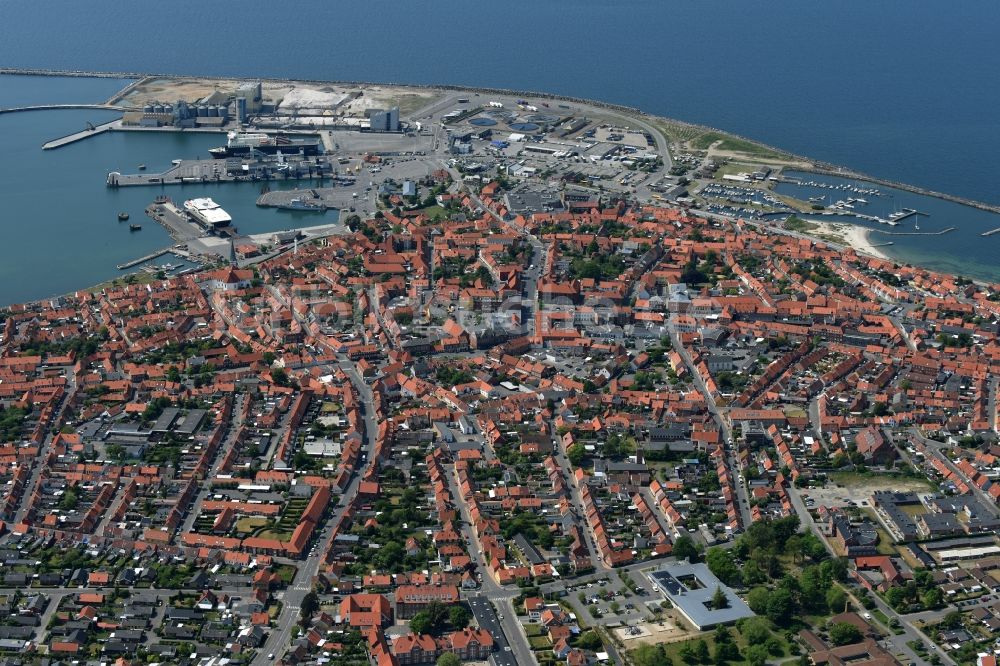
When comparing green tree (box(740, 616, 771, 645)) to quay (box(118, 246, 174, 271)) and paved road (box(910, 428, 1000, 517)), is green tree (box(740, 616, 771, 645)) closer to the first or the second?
paved road (box(910, 428, 1000, 517))

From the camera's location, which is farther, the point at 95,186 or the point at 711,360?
the point at 95,186

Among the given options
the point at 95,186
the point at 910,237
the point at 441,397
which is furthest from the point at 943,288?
the point at 95,186

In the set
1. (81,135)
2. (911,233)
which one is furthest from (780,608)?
(81,135)

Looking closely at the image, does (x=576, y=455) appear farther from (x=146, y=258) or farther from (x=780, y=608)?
(x=146, y=258)

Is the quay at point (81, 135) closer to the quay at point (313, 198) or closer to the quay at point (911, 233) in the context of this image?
the quay at point (313, 198)

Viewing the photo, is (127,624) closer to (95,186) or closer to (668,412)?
(668,412)

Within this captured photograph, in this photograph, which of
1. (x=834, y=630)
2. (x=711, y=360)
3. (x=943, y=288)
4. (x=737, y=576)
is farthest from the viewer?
(x=943, y=288)
